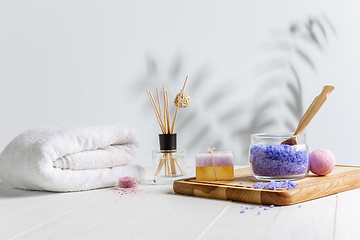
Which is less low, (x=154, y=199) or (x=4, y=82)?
(x=4, y=82)

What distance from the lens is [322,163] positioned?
87 cm

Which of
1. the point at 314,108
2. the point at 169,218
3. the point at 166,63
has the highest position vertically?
the point at 166,63

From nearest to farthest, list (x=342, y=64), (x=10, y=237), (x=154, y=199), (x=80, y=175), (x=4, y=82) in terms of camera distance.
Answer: (x=10, y=237) → (x=154, y=199) → (x=80, y=175) → (x=342, y=64) → (x=4, y=82)

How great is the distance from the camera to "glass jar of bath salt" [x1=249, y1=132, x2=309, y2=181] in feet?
2.70

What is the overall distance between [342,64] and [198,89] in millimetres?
517

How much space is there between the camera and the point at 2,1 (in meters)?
1.55

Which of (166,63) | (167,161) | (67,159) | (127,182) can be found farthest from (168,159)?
(166,63)

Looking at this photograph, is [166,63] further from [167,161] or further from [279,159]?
[279,159]

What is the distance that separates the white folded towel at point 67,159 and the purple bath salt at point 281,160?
37 cm

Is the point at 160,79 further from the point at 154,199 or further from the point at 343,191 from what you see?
the point at 343,191

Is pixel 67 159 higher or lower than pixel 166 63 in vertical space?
lower

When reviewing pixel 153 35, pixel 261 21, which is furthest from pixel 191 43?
pixel 261 21

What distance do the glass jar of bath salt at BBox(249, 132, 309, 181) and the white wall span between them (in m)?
0.52

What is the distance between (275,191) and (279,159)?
118 millimetres
